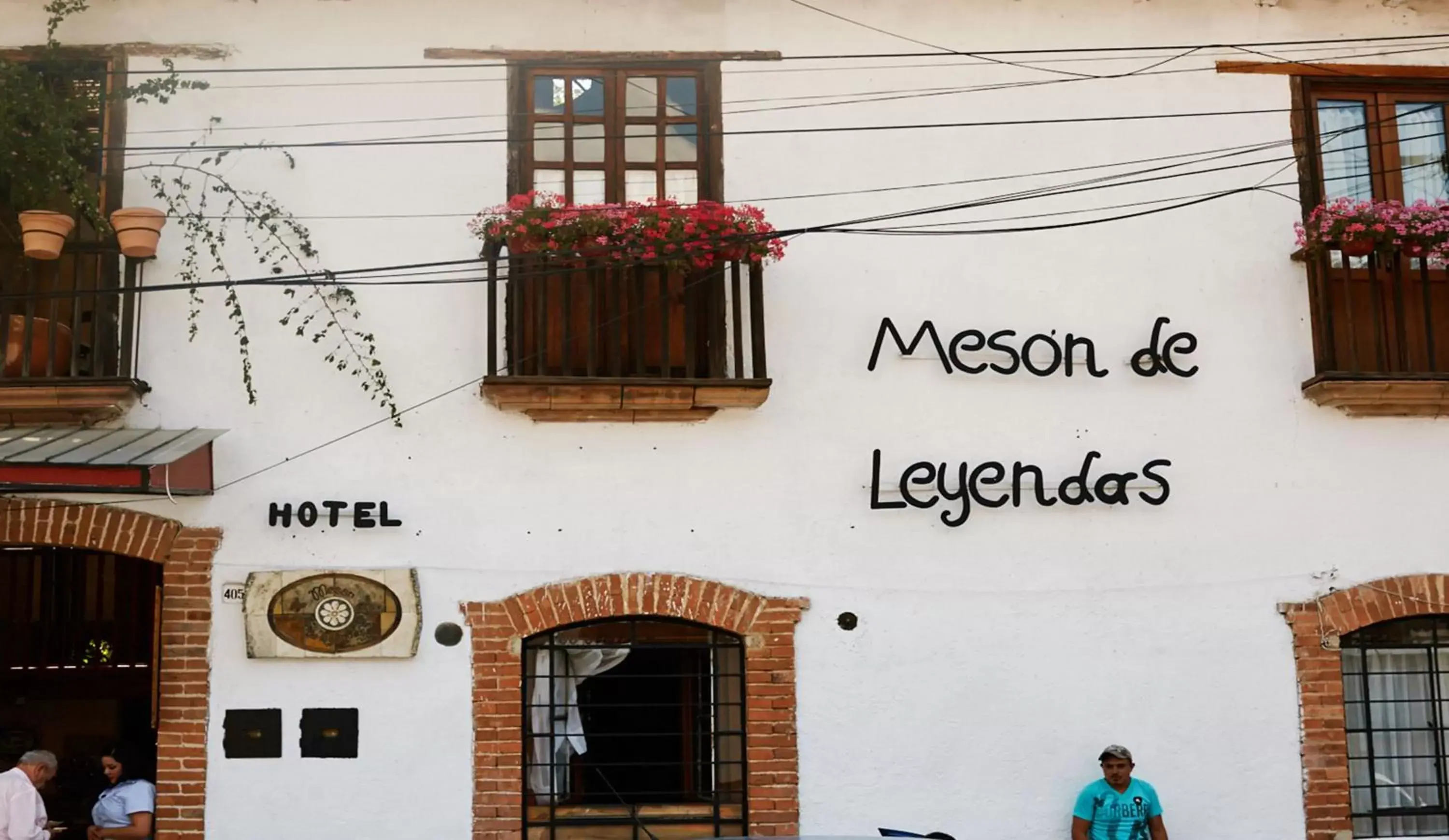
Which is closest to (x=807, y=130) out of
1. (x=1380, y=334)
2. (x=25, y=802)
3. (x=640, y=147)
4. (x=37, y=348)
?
(x=640, y=147)

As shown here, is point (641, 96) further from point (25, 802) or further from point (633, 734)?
point (25, 802)

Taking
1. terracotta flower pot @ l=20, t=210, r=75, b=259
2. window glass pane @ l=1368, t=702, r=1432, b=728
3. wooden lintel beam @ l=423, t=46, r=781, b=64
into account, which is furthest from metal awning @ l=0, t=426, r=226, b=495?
window glass pane @ l=1368, t=702, r=1432, b=728

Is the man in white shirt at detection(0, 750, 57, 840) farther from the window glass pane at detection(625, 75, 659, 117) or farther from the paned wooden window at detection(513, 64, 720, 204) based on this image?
the window glass pane at detection(625, 75, 659, 117)

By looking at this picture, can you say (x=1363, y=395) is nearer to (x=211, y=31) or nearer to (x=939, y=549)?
(x=939, y=549)

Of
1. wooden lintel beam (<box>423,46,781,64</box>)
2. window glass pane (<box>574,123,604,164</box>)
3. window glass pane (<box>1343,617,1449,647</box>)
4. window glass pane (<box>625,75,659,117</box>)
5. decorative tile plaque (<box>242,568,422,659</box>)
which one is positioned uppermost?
wooden lintel beam (<box>423,46,781,64</box>)

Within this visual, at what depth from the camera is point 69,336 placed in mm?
9117

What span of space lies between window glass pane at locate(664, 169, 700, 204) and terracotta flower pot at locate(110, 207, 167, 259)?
3.15 meters

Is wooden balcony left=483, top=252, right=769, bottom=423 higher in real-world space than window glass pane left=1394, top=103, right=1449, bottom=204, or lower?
lower

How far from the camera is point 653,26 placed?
380 inches

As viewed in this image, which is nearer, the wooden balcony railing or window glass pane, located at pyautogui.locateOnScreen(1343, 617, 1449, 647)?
the wooden balcony railing

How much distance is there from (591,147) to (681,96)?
0.68 m

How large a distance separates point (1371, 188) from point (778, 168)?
4007mm

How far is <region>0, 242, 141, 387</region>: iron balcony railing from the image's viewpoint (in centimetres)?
886

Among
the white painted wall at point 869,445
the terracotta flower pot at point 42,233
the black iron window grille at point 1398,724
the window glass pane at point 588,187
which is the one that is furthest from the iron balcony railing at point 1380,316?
the terracotta flower pot at point 42,233
